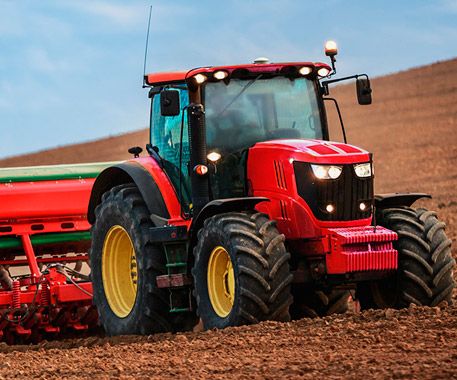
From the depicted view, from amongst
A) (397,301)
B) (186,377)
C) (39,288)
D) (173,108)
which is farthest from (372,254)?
(39,288)

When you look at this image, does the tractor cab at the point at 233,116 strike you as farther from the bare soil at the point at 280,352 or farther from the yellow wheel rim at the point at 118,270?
the bare soil at the point at 280,352

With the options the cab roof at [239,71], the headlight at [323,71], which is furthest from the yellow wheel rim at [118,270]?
the headlight at [323,71]

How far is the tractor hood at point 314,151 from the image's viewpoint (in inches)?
377

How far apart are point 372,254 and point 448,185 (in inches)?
880

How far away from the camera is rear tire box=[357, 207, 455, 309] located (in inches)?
383

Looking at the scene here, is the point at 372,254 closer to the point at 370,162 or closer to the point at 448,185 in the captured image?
the point at 370,162

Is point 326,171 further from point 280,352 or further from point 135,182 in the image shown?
point 280,352

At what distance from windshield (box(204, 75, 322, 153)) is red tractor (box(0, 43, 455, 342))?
0.04 feet

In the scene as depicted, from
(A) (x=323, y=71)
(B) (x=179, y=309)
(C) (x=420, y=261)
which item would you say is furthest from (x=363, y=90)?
(B) (x=179, y=309)

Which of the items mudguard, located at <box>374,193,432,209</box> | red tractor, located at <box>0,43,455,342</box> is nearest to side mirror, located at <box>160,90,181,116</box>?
red tractor, located at <box>0,43,455,342</box>

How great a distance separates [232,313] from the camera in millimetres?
9164

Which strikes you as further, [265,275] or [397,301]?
[397,301]

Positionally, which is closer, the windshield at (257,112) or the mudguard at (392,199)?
the windshield at (257,112)

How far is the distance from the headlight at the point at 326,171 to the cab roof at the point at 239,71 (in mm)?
1133
